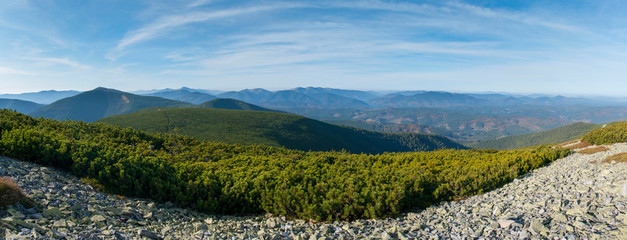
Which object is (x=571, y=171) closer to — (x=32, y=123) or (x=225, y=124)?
(x=32, y=123)

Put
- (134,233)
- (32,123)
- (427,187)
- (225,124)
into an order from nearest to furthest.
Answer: (134,233) → (427,187) → (32,123) → (225,124)

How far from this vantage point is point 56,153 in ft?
48.7

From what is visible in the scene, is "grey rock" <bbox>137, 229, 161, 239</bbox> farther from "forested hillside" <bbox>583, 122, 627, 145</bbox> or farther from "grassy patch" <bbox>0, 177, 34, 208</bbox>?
"forested hillside" <bbox>583, 122, 627, 145</bbox>

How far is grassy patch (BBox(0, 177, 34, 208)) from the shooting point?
28.4 feet

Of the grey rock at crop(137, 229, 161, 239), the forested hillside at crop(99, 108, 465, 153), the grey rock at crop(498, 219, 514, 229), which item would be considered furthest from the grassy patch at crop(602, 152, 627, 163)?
the forested hillside at crop(99, 108, 465, 153)

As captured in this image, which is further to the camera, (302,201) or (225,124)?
(225,124)

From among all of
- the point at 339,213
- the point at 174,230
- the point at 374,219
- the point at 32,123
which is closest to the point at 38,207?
the point at 174,230

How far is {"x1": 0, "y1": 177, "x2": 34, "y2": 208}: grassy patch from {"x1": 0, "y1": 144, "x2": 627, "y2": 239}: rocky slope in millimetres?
315

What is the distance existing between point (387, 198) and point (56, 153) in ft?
55.4

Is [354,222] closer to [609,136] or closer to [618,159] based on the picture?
[618,159]

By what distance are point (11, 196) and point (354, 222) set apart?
11583mm

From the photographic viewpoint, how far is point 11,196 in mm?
8859

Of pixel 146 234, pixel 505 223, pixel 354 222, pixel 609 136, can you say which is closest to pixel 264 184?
pixel 354 222

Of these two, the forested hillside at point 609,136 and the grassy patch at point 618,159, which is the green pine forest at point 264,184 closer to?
the grassy patch at point 618,159
